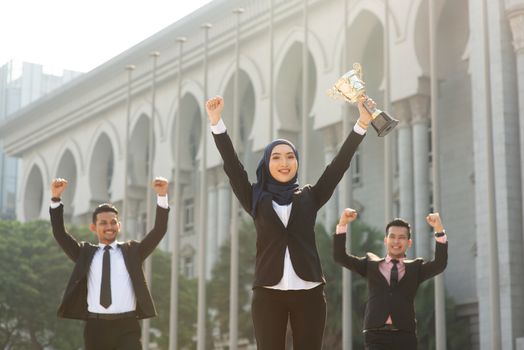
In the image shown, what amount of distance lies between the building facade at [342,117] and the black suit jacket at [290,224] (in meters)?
11.3

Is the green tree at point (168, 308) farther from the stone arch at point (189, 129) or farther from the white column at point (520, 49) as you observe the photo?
the white column at point (520, 49)

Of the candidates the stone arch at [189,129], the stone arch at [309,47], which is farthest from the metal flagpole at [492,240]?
the stone arch at [189,129]

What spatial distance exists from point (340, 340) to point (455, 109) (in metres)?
9.44

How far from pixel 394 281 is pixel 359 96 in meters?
2.20

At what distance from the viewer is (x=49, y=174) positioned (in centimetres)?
4816

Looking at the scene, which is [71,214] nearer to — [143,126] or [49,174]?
[49,174]

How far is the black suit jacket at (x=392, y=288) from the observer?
7121 millimetres

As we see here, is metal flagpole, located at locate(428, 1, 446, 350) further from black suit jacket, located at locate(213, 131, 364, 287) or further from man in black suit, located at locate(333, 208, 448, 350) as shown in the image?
black suit jacket, located at locate(213, 131, 364, 287)

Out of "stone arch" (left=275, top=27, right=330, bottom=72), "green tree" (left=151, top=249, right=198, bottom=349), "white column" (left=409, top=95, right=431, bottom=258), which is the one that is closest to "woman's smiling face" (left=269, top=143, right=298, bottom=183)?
"white column" (left=409, top=95, right=431, bottom=258)

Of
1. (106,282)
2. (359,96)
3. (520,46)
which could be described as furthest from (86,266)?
(520,46)

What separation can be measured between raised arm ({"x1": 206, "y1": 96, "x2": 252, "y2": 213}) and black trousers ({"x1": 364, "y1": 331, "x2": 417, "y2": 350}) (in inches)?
87.0

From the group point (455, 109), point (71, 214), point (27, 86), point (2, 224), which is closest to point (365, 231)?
point (455, 109)

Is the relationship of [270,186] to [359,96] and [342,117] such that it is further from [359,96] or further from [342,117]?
[342,117]

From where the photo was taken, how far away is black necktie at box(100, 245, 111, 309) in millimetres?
6566
